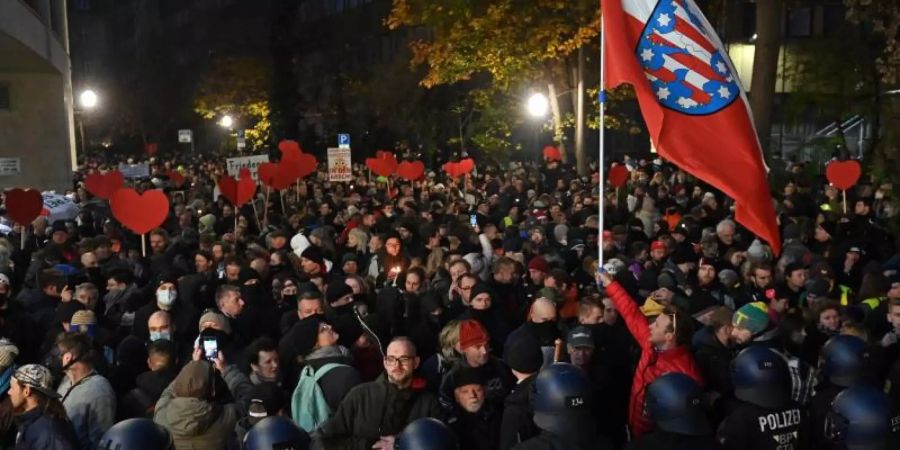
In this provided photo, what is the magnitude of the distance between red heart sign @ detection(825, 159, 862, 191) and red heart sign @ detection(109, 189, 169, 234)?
990cm

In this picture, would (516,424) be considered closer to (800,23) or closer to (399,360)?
(399,360)

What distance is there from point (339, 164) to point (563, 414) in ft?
51.2

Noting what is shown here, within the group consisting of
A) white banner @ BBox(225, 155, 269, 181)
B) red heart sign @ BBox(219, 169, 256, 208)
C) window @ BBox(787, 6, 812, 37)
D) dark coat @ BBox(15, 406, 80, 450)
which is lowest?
dark coat @ BBox(15, 406, 80, 450)

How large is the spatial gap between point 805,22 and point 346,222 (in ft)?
121

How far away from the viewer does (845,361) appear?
16.6 ft

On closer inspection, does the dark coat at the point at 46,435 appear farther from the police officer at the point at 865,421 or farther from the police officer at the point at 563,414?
the police officer at the point at 865,421

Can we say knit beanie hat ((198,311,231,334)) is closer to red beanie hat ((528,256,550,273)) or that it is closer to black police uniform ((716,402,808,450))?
black police uniform ((716,402,808,450))

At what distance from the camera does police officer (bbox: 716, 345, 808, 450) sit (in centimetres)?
456

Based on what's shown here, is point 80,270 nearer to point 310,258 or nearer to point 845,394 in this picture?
point 310,258

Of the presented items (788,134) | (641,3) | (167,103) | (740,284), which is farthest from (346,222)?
(167,103)

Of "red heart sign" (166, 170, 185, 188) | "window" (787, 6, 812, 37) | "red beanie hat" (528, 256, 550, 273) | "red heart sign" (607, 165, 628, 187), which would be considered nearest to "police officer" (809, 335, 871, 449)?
"red beanie hat" (528, 256, 550, 273)

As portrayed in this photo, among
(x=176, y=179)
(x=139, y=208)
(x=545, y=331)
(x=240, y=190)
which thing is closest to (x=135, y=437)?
(x=545, y=331)

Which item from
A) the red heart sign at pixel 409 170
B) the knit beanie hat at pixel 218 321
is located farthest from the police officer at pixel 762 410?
the red heart sign at pixel 409 170

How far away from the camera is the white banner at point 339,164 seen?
1922cm
